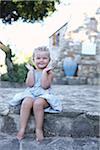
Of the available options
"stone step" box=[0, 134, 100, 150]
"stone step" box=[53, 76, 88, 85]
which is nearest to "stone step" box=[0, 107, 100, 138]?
"stone step" box=[0, 134, 100, 150]

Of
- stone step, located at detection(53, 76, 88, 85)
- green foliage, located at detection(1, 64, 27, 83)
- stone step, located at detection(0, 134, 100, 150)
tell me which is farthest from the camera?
stone step, located at detection(53, 76, 88, 85)

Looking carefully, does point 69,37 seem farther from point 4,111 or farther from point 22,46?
point 4,111

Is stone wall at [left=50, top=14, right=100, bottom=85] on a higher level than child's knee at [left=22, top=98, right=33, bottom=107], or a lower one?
higher

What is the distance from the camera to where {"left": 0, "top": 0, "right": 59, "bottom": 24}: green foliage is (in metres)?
8.76

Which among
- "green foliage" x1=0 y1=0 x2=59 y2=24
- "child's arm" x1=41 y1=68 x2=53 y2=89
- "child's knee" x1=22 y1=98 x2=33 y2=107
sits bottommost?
"child's knee" x1=22 y1=98 x2=33 y2=107

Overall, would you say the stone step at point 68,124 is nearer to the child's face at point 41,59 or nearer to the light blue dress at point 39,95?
the light blue dress at point 39,95

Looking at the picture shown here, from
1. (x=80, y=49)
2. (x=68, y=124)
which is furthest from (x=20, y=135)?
(x=80, y=49)

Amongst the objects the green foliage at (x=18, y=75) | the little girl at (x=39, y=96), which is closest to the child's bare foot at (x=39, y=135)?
the little girl at (x=39, y=96)

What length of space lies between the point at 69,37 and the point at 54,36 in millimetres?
527

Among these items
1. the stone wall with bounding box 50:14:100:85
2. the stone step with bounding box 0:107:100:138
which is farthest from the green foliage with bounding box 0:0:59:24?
the stone step with bounding box 0:107:100:138

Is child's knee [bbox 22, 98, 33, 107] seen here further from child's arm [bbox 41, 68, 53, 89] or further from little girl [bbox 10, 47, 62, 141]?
child's arm [bbox 41, 68, 53, 89]

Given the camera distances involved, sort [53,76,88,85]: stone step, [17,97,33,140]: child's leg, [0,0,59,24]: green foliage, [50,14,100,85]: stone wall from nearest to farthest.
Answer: [17,97,33,140]: child's leg → [53,76,88,85]: stone step → [50,14,100,85]: stone wall → [0,0,59,24]: green foliage

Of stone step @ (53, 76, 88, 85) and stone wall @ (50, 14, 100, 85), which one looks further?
stone wall @ (50, 14, 100, 85)

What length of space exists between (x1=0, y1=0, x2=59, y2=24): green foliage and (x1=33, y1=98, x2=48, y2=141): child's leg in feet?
21.0
